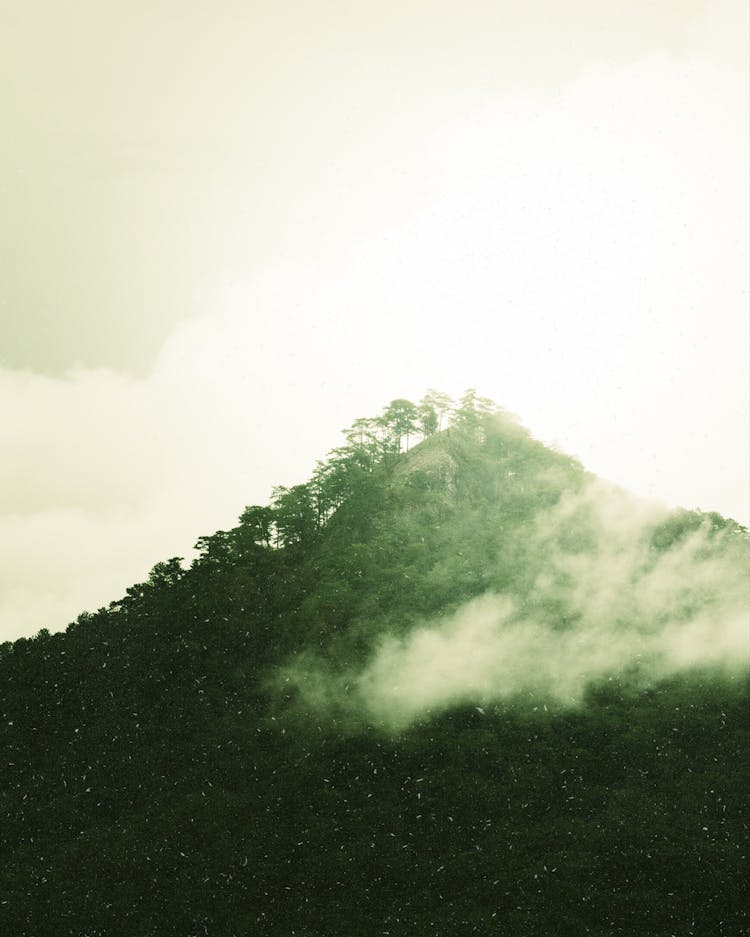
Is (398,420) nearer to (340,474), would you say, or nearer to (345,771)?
(340,474)

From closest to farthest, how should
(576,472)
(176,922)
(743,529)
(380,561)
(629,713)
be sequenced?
(176,922) → (629,713) → (380,561) → (743,529) → (576,472)

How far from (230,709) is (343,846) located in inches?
512

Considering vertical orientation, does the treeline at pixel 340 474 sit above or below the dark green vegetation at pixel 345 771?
above

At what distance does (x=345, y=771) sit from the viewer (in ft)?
109

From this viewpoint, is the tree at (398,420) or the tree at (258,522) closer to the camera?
the tree at (258,522)

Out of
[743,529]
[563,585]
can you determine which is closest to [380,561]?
[563,585]

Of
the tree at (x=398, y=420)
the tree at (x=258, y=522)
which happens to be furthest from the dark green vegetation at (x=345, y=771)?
the tree at (x=398, y=420)

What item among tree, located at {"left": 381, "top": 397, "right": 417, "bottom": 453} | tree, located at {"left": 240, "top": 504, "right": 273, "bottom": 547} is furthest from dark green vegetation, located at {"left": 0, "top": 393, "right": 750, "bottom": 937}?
tree, located at {"left": 381, "top": 397, "right": 417, "bottom": 453}

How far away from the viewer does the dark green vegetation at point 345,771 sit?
2489 centimetres

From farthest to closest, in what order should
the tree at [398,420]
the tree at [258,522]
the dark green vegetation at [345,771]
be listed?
the tree at [398,420] < the tree at [258,522] < the dark green vegetation at [345,771]

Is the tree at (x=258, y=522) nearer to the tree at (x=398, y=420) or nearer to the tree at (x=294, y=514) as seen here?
the tree at (x=294, y=514)

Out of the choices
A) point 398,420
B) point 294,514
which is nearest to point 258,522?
point 294,514

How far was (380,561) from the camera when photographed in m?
50.8

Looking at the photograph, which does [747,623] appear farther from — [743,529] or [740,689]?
[743,529]
